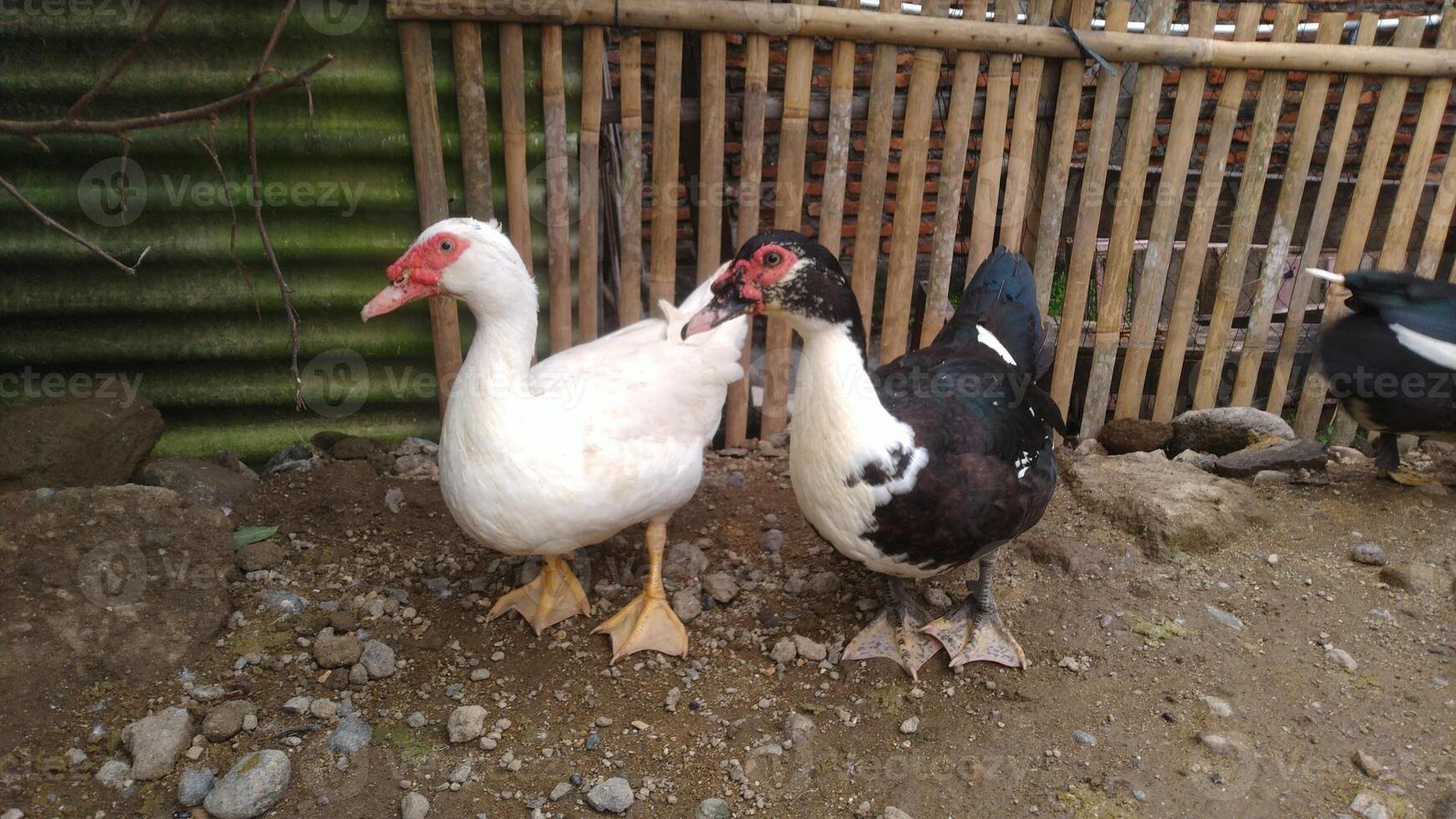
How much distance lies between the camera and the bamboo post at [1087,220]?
12.6 feet

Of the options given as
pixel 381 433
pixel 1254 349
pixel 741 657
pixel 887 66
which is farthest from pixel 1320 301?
pixel 381 433

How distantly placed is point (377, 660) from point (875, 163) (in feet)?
8.32

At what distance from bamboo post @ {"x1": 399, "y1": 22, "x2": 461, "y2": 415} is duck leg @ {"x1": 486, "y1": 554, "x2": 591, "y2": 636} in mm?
1128

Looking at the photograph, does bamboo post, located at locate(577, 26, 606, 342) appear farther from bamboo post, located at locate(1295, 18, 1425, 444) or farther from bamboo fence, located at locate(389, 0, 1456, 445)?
bamboo post, located at locate(1295, 18, 1425, 444)

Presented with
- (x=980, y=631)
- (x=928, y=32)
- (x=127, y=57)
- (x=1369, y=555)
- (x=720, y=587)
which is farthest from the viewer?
(x=928, y=32)

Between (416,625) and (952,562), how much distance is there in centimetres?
166

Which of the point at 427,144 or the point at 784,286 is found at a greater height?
the point at 427,144

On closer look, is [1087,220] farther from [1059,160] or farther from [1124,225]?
[1059,160]

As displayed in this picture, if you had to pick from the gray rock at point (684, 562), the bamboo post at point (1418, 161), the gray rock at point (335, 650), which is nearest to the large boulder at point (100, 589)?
the gray rock at point (335, 650)

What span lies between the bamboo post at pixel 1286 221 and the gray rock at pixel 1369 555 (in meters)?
1.18

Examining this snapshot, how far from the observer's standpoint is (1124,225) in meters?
4.10

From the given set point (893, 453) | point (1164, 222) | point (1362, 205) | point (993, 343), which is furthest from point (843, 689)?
point (1362, 205)

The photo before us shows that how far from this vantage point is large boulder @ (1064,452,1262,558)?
3432 millimetres

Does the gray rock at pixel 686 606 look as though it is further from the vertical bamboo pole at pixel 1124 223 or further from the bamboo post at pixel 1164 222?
the bamboo post at pixel 1164 222
